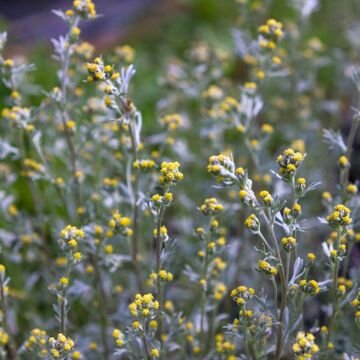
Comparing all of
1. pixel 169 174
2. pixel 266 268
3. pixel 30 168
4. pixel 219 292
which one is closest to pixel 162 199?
pixel 169 174

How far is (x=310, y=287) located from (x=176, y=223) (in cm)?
208

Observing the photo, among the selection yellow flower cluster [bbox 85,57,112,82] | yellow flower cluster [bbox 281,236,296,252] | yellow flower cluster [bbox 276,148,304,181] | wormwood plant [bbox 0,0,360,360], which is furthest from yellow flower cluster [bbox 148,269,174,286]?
yellow flower cluster [bbox 85,57,112,82]

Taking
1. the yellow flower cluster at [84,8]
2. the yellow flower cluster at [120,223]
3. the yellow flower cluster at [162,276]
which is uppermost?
the yellow flower cluster at [84,8]

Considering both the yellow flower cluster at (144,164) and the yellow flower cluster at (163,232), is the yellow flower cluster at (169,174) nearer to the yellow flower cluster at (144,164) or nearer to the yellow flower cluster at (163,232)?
the yellow flower cluster at (163,232)

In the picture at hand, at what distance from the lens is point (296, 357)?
2.18 metres

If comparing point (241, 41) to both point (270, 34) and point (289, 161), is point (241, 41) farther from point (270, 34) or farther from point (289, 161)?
point (289, 161)

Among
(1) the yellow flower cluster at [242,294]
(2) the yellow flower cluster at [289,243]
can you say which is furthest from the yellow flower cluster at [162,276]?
(2) the yellow flower cluster at [289,243]

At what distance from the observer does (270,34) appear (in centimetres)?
309

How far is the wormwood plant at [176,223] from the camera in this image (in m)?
2.32

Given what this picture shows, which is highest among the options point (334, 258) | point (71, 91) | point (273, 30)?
point (273, 30)

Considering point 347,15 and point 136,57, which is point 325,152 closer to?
point 347,15

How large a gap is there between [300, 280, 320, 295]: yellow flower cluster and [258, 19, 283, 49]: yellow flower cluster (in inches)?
56.2

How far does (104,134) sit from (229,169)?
150 centimetres

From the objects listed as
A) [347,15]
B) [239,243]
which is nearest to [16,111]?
[239,243]
